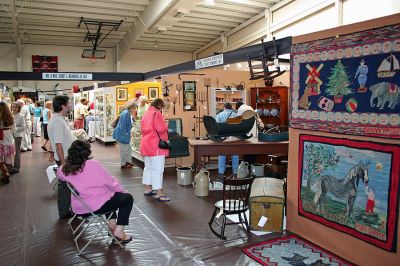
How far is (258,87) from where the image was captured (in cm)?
1052

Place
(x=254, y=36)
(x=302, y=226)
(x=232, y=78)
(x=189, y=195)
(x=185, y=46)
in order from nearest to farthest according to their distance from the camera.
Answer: (x=302, y=226) → (x=189, y=195) → (x=232, y=78) → (x=254, y=36) → (x=185, y=46)

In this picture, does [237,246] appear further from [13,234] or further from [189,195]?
[13,234]

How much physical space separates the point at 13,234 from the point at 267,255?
2.93 metres

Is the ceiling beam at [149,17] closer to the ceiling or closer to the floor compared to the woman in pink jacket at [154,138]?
closer to the ceiling

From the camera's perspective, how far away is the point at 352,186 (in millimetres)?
3373

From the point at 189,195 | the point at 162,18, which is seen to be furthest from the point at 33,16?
the point at 189,195

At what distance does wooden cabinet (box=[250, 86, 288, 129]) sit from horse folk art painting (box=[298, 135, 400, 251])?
6.75m

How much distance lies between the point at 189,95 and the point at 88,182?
18.7 feet

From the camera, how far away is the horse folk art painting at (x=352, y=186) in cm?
305

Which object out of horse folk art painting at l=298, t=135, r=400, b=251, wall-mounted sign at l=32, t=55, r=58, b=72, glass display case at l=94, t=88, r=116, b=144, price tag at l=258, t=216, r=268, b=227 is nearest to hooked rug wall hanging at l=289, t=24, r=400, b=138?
horse folk art painting at l=298, t=135, r=400, b=251

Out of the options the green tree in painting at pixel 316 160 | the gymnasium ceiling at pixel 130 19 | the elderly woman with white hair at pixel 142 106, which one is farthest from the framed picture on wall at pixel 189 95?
the green tree in painting at pixel 316 160

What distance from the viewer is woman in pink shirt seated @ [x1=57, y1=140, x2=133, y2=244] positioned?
3.52 m

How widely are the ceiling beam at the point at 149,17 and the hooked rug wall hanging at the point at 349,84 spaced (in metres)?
6.04

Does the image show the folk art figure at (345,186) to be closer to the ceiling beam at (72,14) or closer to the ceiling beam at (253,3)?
the ceiling beam at (253,3)
